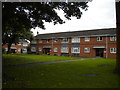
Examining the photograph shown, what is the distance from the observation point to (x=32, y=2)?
13.1 m

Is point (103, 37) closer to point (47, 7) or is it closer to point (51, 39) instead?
point (51, 39)

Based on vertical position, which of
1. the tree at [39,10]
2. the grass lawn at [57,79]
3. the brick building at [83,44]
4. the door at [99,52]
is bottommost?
the grass lawn at [57,79]

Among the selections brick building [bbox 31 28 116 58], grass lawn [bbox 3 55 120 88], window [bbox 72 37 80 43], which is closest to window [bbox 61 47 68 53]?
brick building [bbox 31 28 116 58]

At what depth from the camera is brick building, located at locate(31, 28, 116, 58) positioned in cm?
3759

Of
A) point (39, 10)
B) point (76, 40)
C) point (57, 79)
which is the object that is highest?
point (39, 10)

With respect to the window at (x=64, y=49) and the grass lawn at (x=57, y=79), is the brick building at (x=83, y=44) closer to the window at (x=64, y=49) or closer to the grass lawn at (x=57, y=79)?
the window at (x=64, y=49)

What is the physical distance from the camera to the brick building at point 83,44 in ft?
123

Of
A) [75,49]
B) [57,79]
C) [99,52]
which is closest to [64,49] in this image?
[75,49]

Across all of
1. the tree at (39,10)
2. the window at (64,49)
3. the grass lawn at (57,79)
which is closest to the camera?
the grass lawn at (57,79)

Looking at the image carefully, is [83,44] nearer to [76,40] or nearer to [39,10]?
[76,40]

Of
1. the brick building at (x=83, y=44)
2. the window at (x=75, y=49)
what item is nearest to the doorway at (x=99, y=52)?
the brick building at (x=83, y=44)

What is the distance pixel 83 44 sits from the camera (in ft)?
138

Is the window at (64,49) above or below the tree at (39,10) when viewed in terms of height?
below

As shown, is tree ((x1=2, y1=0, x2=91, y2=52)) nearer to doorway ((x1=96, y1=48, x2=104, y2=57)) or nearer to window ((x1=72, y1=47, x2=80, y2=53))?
doorway ((x1=96, y1=48, x2=104, y2=57))
